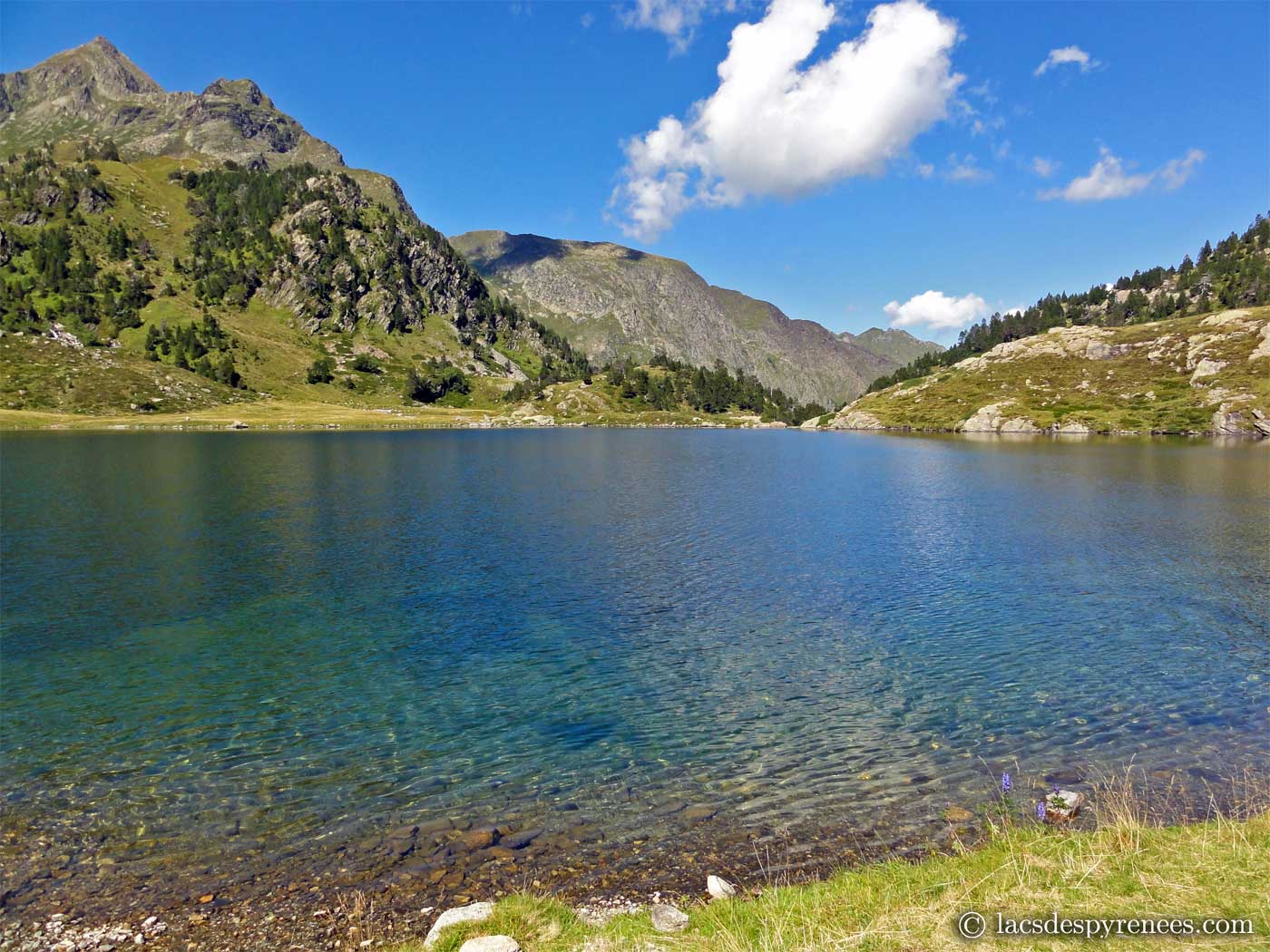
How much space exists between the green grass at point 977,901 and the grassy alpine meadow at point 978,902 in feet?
0.10

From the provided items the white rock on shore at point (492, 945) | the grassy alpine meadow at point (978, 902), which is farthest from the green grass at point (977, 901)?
the white rock on shore at point (492, 945)

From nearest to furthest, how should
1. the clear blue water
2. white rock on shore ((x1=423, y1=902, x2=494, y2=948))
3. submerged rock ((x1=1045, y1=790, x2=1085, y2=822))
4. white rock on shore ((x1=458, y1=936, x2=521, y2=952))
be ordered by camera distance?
1. white rock on shore ((x1=458, y1=936, x2=521, y2=952))
2. white rock on shore ((x1=423, y1=902, x2=494, y2=948))
3. submerged rock ((x1=1045, y1=790, x2=1085, y2=822))
4. the clear blue water

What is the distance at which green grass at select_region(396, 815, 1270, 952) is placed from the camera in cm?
1105

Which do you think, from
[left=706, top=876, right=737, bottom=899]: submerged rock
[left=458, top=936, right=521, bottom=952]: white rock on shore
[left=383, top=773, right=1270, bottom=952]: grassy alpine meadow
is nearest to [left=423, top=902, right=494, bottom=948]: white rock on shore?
[left=383, top=773, right=1270, bottom=952]: grassy alpine meadow

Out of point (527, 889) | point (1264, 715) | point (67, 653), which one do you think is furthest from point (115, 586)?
point (1264, 715)

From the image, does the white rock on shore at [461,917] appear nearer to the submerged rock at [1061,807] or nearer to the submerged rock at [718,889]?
the submerged rock at [718,889]

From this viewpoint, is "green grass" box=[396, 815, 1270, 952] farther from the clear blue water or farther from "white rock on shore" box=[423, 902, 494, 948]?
the clear blue water

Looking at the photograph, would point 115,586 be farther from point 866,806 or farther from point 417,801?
point 866,806

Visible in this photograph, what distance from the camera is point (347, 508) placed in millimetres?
70938

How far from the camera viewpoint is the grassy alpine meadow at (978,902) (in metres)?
11.0

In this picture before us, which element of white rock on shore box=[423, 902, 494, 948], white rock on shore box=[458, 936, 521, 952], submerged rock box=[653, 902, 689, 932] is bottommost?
white rock on shore box=[423, 902, 494, 948]

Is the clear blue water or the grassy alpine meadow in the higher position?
the grassy alpine meadow

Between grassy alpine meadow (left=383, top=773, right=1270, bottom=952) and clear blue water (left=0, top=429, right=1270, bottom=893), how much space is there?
4523mm

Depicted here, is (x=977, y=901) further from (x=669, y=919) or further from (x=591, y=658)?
→ (x=591, y=658)
